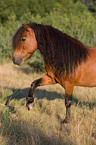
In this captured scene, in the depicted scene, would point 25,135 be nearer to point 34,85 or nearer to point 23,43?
point 34,85

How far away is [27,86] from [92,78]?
10.9 ft

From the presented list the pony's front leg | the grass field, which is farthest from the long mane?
the grass field

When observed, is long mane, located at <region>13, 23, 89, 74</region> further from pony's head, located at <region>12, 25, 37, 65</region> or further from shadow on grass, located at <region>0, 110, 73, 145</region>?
shadow on grass, located at <region>0, 110, 73, 145</region>

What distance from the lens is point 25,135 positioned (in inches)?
94.7

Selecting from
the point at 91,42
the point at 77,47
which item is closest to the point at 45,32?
the point at 77,47

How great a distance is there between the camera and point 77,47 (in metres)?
2.74

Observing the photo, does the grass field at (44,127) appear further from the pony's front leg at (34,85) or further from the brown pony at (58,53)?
the brown pony at (58,53)

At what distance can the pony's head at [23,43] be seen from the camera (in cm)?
260

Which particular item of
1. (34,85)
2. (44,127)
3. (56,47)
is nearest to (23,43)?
(56,47)

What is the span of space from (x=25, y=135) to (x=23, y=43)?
4.82 ft

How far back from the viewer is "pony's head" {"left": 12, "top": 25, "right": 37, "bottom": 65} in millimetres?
2596

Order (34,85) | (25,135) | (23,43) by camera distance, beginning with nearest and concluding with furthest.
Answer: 1. (25,135)
2. (23,43)
3. (34,85)

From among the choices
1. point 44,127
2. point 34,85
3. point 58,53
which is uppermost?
point 58,53

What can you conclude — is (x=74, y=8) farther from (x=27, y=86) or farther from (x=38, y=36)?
(x=38, y=36)
